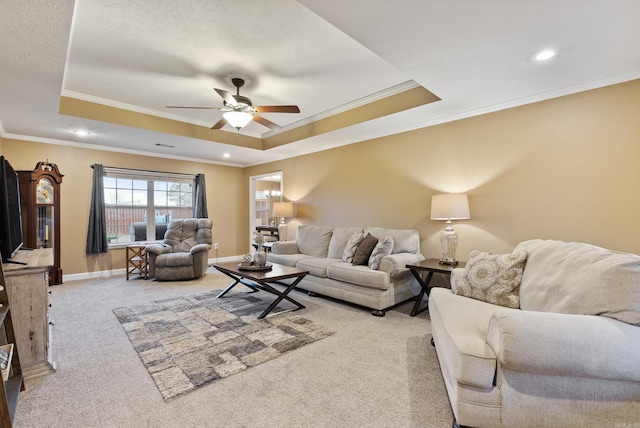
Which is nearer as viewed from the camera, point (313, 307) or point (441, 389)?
point (441, 389)

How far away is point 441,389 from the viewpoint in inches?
74.9

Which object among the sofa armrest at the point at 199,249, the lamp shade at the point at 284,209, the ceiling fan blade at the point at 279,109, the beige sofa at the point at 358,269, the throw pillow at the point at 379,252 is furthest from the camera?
the lamp shade at the point at 284,209

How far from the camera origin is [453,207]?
333 centimetres

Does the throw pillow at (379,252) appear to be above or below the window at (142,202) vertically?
below

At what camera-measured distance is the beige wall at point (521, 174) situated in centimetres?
269

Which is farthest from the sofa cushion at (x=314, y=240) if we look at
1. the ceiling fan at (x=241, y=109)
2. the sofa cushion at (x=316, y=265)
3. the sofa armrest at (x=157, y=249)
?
the sofa armrest at (x=157, y=249)

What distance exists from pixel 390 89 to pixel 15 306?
400 cm

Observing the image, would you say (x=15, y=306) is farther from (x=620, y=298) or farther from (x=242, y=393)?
(x=620, y=298)

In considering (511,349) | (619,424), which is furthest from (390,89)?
(619,424)

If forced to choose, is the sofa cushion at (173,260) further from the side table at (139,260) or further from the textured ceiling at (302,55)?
the textured ceiling at (302,55)

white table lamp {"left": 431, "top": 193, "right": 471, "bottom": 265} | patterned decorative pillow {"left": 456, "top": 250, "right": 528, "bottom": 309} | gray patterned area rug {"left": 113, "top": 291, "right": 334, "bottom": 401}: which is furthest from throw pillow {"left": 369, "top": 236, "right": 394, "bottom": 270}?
patterned decorative pillow {"left": 456, "top": 250, "right": 528, "bottom": 309}

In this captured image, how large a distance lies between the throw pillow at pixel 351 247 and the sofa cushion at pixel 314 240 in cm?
67

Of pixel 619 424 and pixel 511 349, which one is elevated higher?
pixel 511 349

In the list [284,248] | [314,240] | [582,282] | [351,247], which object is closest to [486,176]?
[351,247]
